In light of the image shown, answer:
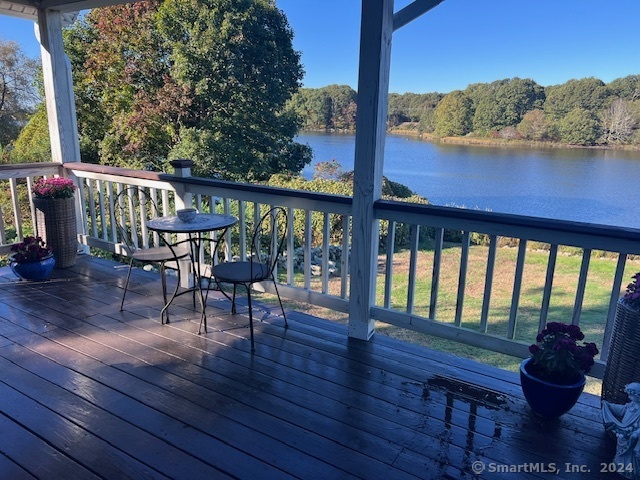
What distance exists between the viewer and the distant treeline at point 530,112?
3221 mm

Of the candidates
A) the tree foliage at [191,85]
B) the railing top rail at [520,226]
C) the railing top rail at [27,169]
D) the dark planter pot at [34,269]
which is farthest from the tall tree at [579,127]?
the tree foliage at [191,85]

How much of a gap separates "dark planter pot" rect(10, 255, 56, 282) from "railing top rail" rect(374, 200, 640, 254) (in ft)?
9.78

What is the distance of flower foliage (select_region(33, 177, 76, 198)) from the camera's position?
397 cm

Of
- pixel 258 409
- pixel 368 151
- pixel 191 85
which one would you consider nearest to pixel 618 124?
pixel 368 151

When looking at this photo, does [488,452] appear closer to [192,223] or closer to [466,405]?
[466,405]

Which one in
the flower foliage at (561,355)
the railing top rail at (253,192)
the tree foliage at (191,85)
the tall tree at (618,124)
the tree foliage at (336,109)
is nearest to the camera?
the flower foliage at (561,355)

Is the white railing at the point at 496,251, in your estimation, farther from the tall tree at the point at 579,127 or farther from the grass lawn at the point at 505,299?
the grass lawn at the point at 505,299

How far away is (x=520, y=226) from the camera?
2.33m

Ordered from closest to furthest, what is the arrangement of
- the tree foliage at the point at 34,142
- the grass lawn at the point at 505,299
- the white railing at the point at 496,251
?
the white railing at the point at 496,251
the grass lawn at the point at 505,299
the tree foliage at the point at 34,142

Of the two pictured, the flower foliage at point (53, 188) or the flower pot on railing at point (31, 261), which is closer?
the flower pot on railing at point (31, 261)

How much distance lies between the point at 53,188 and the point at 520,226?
389 centimetres

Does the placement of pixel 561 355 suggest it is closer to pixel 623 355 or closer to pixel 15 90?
pixel 623 355

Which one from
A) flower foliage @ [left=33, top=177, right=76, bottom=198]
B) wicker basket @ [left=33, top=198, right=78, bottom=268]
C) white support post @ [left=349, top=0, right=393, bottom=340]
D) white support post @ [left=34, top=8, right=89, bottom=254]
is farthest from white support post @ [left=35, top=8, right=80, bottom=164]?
white support post @ [left=349, top=0, right=393, bottom=340]

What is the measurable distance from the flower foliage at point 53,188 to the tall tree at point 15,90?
22.4 ft
